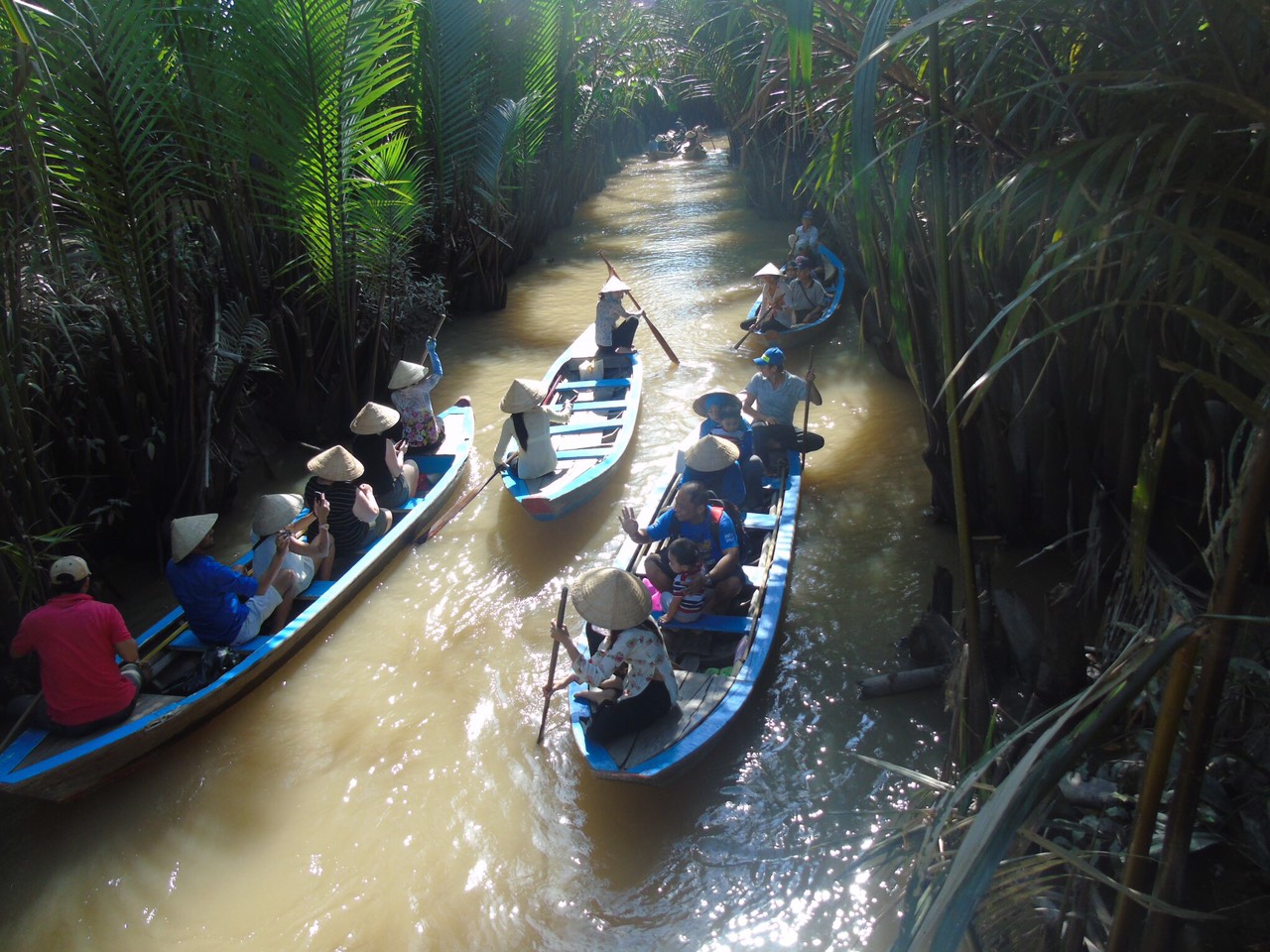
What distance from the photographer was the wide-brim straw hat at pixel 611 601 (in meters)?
4.51

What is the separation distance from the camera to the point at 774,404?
7738mm

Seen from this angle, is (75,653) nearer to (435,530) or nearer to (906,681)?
(435,530)

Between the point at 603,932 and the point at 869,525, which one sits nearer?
the point at 603,932

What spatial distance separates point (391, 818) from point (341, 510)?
8.60 ft

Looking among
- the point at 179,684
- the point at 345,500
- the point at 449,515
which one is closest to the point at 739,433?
the point at 449,515

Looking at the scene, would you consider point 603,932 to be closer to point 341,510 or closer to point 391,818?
point 391,818

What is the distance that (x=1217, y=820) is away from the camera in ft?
10.1

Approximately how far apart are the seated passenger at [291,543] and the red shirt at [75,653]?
119 cm

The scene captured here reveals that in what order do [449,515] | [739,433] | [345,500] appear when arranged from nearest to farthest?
1. [345,500]
2. [739,433]
3. [449,515]

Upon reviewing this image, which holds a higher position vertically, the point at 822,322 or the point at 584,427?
the point at 584,427

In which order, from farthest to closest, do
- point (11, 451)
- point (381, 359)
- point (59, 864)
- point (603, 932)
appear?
1. point (381, 359)
2. point (11, 451)
3. point (59, 864)
4. point (603, 932)

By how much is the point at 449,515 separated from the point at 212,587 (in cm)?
257

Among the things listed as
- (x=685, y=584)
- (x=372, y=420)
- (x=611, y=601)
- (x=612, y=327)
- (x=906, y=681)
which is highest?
(x=611, y=601)

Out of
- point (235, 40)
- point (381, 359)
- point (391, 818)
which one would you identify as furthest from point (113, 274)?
point (391, 818)
